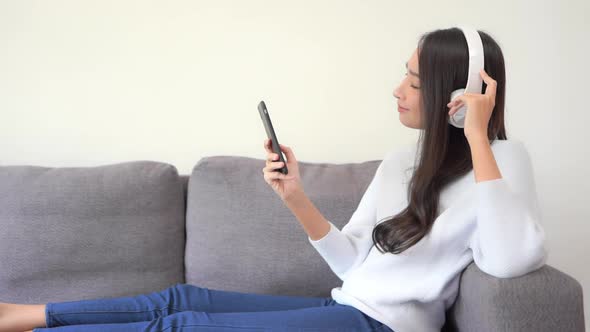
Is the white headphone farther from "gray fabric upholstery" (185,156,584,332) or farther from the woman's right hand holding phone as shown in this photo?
"gray fabric upholstery" (185,156,584,332)

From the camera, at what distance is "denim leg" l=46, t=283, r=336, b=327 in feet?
3.97

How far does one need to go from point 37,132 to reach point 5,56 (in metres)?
0.28

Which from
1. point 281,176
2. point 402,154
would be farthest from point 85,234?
point 402,154

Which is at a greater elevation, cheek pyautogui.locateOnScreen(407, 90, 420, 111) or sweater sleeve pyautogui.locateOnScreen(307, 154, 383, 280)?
cheek pyautogui.locateOnScreen(407, 90, 420, 111)

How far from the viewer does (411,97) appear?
124cm

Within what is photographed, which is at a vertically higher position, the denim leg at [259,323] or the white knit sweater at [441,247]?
the white knit sweater at [441,247]

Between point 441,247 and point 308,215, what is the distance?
0.30 m

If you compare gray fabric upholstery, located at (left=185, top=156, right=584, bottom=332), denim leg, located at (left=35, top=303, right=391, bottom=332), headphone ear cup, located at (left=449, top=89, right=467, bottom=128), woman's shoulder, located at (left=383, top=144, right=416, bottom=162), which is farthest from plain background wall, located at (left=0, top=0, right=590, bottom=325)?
denim leg, located at (left=35, top=303, right=391, bottom=332)

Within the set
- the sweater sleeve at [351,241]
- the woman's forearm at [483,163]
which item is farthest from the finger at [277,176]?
the woman's forearm at [483,163]

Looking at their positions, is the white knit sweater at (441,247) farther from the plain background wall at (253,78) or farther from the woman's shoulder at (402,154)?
the plain background wall at (253,78)

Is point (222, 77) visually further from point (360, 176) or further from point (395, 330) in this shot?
point (395, 330)

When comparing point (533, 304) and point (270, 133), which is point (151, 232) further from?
point (533, 304)

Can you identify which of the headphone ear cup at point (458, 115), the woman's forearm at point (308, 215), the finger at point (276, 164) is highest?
the headphone ear cup at point (458, 115)

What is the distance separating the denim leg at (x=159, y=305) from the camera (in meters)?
1.21
